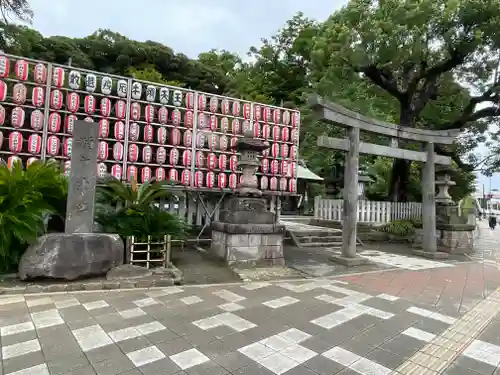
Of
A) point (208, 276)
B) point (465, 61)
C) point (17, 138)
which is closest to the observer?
point (208, 276)

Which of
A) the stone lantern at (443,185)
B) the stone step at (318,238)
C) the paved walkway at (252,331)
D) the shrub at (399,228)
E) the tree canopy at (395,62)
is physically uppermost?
the tree canopy at (395,62)

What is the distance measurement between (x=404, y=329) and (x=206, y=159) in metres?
7.03

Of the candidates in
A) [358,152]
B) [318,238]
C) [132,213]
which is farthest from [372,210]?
[132,213]

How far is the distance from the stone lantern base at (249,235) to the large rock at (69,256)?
8.42 feet

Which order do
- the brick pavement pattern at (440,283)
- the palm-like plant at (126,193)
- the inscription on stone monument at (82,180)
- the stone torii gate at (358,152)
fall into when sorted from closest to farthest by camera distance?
the brick pavement pattern at (440,283), the inscription on stone monument at (82,180), the palm-like plant at (126,193), the stone torii gate at (358,152)

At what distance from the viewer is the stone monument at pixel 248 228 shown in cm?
740

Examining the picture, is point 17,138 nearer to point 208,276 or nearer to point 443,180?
point 208,276

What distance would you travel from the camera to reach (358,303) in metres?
5.16

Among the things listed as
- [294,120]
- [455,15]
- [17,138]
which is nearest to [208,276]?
[17,138]

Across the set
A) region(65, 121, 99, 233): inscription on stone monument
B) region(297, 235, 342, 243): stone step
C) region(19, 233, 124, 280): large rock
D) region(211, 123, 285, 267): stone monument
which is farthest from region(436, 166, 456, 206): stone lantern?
region(65, 121, 99, 233): inscription on stone monument

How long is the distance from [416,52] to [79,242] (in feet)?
44.5

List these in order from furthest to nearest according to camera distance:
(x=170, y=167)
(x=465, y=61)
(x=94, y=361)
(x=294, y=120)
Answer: (x=465, y=61), (x=294, y=120), (x=170, y=167), (x=94, y=361)

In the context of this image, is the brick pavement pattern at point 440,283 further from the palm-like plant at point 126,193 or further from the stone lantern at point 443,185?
the palm-like plant at point 126,193

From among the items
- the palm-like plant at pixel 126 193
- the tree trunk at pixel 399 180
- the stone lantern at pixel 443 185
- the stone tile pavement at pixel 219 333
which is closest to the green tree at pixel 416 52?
the tree trunk at pixel 399 180
